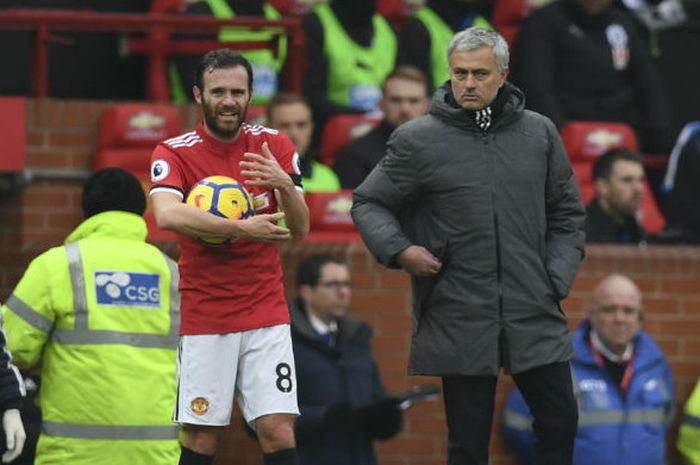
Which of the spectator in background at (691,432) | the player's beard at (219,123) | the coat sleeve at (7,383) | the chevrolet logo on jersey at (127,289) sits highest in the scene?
the player's beard at (219,123)

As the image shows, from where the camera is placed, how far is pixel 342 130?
1247cm

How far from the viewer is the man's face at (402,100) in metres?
12.1

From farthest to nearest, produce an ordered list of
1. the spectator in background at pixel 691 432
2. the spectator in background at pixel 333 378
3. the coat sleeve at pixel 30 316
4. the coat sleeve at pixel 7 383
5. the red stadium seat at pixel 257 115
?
the red stadium seat at pixel 257 115 → the spectator in background at pixel 691 432 → the spectator in background at pixel 333 378 → the coat sleeve at pixel 30 316 → the coat sleeve at pixel 7 383

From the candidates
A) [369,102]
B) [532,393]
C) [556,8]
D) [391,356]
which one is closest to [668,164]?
[556,8]

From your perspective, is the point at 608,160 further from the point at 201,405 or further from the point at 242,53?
the point at 201,405

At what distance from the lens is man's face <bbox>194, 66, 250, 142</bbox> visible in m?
8.15

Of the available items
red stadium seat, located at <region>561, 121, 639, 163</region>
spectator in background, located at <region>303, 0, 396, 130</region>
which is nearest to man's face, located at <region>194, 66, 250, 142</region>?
spectator in background, located at <region>303, 0, 396, 130</region>

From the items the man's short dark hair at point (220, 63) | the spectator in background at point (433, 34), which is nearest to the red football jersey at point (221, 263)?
the man's short dark hair at point (220, 63)

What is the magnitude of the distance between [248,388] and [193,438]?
31cm

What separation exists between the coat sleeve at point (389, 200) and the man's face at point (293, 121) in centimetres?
332

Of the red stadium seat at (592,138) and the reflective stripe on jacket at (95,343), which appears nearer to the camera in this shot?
the reflective stripe on jacket at (95,343)

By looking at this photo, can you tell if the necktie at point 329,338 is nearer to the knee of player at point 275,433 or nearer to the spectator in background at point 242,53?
the spectator in background at point 242,53

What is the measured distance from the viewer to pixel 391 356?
11.6m

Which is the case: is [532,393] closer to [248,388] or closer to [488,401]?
[488,401]
